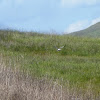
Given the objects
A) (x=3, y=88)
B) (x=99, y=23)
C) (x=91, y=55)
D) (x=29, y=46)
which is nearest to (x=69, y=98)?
(x=3, y=88)

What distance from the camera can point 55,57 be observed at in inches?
803

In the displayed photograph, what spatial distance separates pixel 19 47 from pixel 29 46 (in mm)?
875

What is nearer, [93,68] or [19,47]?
[93,68]

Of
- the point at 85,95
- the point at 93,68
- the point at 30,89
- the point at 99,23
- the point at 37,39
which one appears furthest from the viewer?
the point at 99,23

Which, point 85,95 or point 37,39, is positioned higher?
point 37,39

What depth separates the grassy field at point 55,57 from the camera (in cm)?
1415

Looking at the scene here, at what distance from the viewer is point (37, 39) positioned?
27875 mm

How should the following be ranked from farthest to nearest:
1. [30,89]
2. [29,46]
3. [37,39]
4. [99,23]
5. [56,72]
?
[99,23]
[37,39]
[29,46]
[56,72]
[30,89]

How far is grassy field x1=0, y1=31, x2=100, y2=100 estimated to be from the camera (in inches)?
557

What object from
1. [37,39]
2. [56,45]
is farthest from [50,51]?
[37,39]

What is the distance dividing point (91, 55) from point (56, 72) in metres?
9.01

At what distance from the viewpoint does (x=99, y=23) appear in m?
83.9

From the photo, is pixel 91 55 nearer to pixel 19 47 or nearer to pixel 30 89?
pixel 19 47

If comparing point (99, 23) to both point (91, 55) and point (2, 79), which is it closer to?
point (91, 55)
